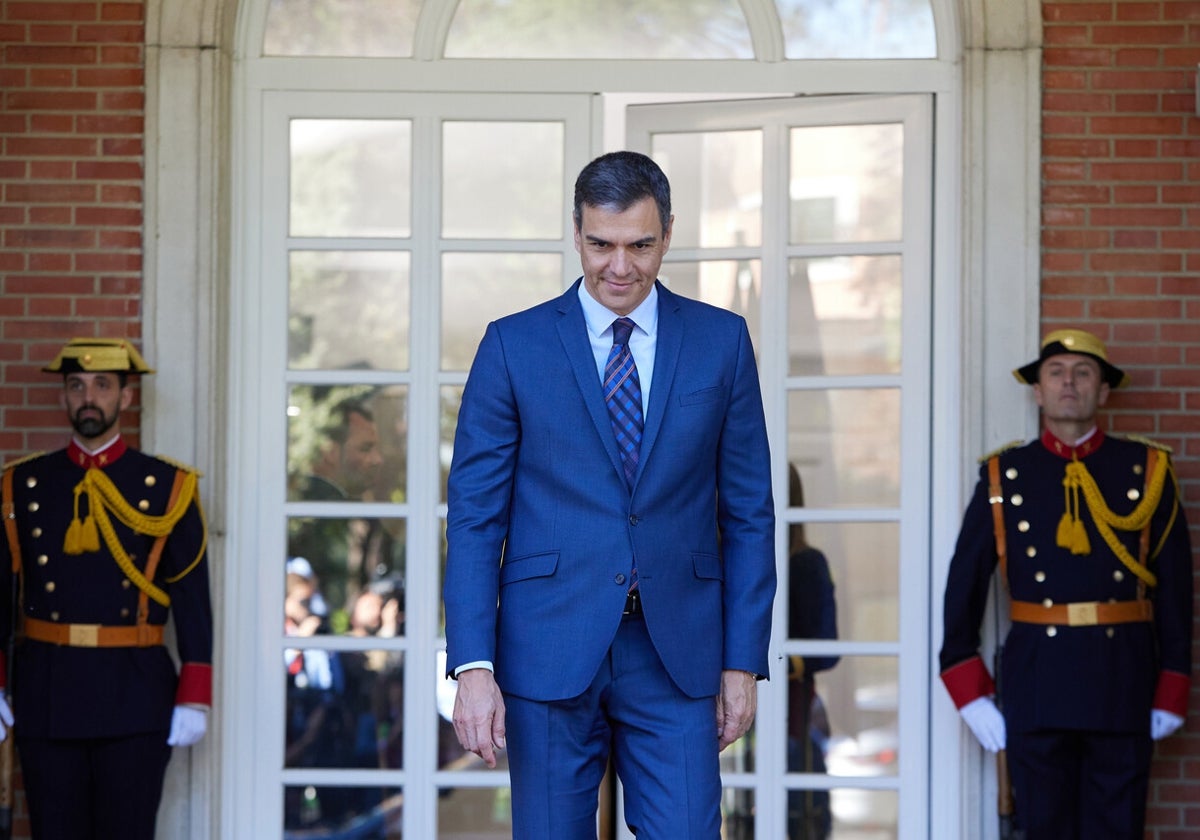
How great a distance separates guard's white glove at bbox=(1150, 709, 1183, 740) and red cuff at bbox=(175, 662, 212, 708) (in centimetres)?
269

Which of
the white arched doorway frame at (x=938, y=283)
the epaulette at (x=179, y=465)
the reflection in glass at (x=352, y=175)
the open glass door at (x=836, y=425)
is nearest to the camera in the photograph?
the epaulette at (x=179, y=465)

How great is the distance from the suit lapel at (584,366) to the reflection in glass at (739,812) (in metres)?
2.47

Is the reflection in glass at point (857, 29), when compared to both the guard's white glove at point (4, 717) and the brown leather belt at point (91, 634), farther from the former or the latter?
the guard's white glove at point (4, 717)

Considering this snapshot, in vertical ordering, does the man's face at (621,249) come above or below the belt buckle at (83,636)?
above

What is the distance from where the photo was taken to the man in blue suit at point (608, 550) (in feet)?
10.5

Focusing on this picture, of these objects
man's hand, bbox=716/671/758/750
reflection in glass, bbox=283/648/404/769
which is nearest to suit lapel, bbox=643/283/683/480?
man's hand, bbox=716/671/758/750

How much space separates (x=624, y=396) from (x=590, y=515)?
0.24m

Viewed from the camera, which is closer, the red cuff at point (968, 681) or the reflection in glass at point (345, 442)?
the red cuff at point (968, 681)

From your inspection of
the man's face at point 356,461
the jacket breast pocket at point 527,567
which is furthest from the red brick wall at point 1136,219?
the jacket breast pocket at point 527,567

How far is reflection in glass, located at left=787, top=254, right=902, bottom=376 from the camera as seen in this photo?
5.46 m

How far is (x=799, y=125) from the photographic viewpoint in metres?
5.49

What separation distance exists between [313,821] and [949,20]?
318 centimetres

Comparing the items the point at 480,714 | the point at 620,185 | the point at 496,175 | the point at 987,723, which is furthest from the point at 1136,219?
the point at 480,714

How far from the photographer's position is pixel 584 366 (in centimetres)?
329
